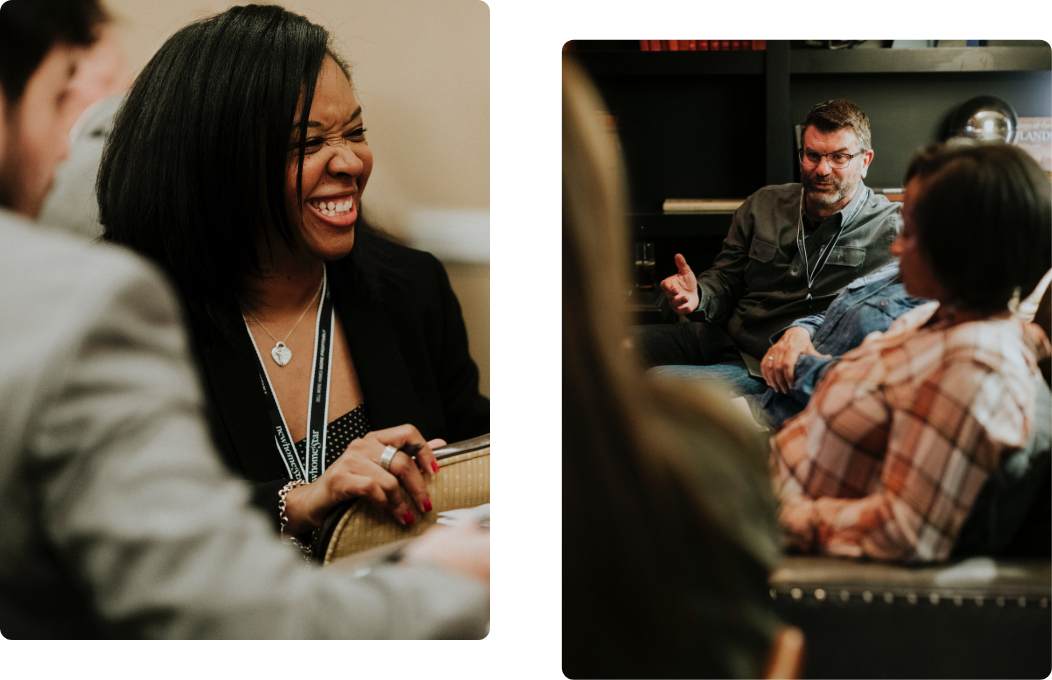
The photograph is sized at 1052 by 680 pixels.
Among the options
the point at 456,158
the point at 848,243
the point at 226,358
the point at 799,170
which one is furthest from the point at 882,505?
the point at 226,358

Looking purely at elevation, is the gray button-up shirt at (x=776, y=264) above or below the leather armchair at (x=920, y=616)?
above

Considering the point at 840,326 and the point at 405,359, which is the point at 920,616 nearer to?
the point at 840,326

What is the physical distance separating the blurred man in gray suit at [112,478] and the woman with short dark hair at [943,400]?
71 centimetres

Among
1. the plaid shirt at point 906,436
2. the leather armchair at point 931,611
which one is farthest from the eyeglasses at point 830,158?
the leather armchair at point 931,611

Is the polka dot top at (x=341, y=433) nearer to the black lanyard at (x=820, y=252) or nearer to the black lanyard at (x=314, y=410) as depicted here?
the black lanyard at (x=314, y=410)

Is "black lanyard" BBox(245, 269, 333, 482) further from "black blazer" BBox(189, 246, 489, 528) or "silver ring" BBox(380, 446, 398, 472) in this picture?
"silver ring" BBox(380, 446, 398, 472)

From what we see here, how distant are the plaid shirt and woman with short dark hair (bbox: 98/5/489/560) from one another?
701 mm

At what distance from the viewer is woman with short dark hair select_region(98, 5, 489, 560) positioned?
1499 mm

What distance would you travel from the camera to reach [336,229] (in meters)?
1.56

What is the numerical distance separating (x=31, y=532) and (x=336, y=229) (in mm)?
802

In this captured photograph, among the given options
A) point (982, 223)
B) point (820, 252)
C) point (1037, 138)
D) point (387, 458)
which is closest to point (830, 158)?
point (820, 252)

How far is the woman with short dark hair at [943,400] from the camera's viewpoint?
1.49m

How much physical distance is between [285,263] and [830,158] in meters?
1.09

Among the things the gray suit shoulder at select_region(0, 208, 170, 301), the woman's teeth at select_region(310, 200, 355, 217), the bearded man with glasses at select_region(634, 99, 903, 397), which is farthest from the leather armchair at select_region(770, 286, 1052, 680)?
the gray suit shoulder at select_region(0, 208, 170, 301)
